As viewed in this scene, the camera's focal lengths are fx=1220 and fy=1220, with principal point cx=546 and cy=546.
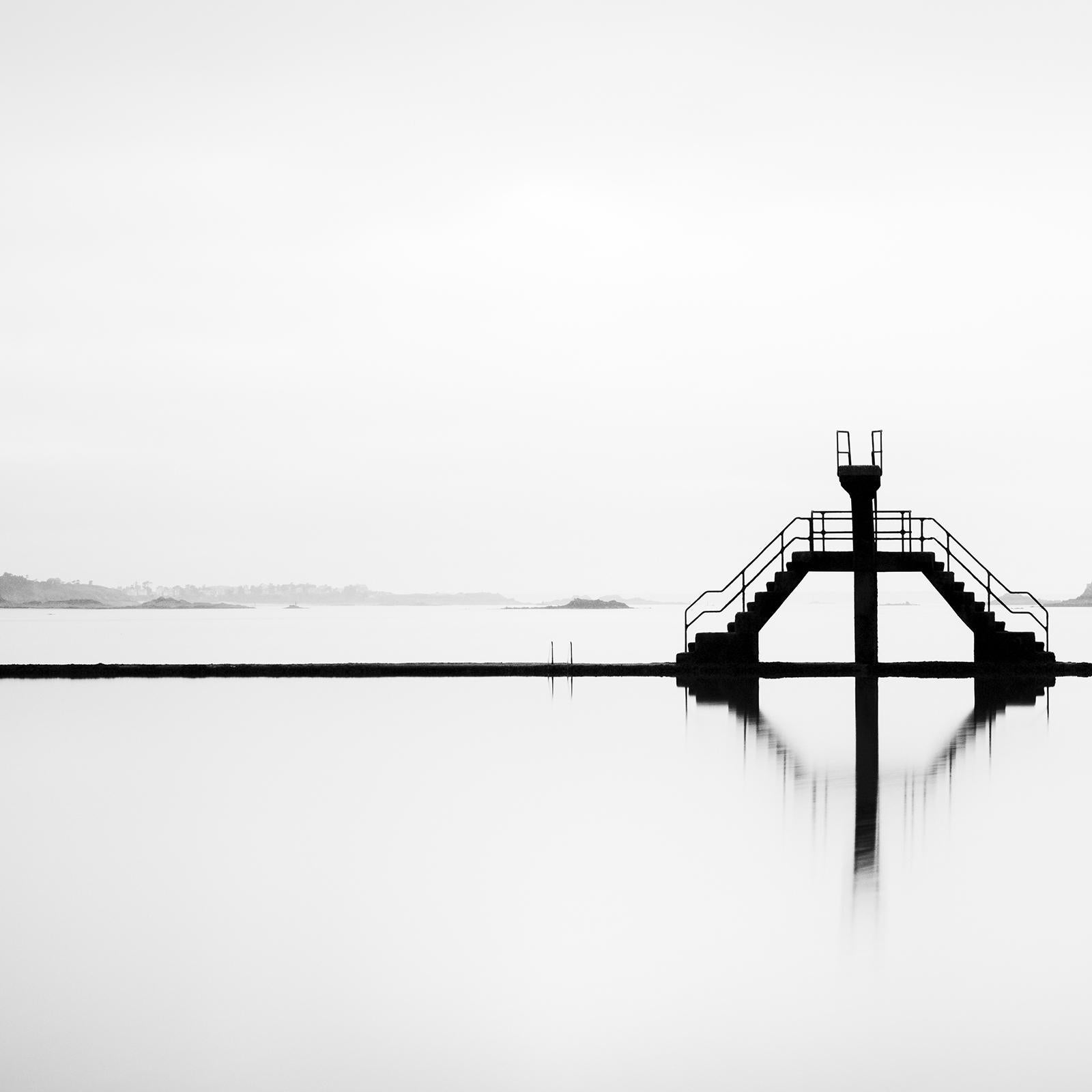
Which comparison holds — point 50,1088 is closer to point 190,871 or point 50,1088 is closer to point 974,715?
point 190,871

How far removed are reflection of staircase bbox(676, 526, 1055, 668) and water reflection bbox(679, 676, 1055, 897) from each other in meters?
0.89

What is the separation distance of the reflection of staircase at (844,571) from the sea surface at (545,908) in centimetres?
541

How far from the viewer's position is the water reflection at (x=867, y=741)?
17.3 metres

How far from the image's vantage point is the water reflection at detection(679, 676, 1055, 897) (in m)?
17.3

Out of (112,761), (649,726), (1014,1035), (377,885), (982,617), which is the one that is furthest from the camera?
(982,617)

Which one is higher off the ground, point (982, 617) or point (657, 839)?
point (982, 617)

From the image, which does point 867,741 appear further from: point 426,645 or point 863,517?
point 426,645

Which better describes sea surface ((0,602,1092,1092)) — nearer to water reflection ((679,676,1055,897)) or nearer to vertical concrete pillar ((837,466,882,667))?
water reflection ((679,676,1055,897))

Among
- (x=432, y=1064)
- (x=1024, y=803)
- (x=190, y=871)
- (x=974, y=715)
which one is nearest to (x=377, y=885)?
(x=190, y=871)

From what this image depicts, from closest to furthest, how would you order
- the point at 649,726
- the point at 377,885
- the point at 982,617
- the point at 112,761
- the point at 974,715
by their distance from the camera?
the point at 377,885 → the point at 112,761 → the point at 649,726 → the point at 974,715 → the point at 982,617

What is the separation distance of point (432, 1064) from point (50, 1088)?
2.78m

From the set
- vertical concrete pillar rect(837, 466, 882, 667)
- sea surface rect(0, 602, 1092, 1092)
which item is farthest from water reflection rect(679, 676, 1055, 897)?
vertical concrete pillar rect(837, 466, 882, 667)

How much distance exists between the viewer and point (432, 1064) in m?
9.39

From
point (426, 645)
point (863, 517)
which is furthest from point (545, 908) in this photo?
point (426, 645)
